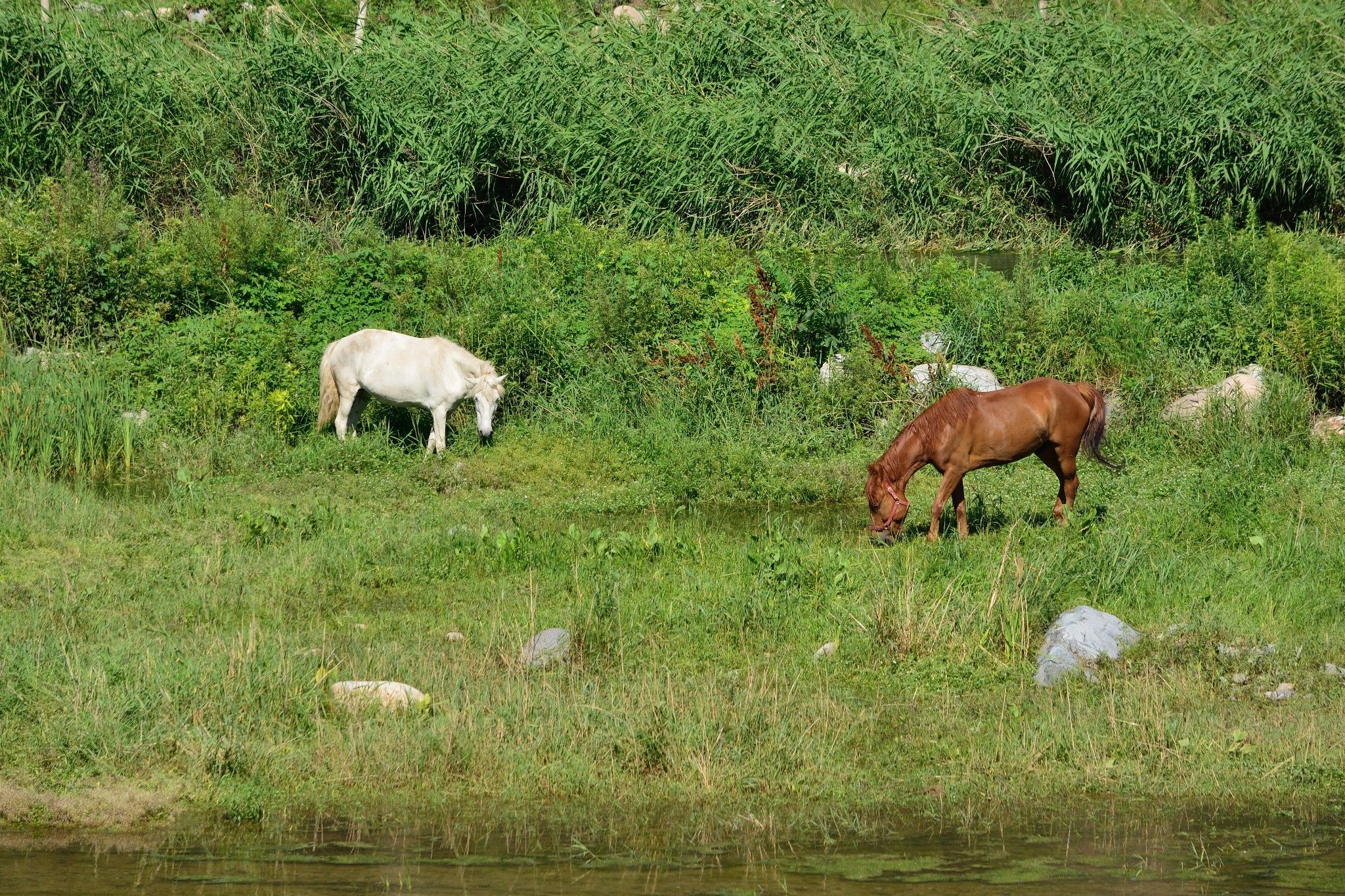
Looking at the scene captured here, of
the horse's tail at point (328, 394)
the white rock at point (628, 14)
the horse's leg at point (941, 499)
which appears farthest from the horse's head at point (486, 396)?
the white rock at point (628, 14)

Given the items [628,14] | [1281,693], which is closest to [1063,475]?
[1281,693]

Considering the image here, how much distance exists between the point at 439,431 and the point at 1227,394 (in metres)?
6.78

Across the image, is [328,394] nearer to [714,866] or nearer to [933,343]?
[933,343]

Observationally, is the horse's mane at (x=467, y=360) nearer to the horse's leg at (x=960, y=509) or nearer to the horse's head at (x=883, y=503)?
the horse's head at (x=883, y=503)

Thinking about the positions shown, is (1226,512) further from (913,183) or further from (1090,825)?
(913,183)

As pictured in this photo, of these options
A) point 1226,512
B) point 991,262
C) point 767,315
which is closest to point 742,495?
point 767,315

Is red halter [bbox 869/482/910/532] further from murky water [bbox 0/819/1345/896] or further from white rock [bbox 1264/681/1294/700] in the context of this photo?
murky water [bbox 0/819/1345/896]

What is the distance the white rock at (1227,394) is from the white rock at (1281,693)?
5.17 m

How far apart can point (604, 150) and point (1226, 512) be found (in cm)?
996

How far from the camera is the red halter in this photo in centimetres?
976

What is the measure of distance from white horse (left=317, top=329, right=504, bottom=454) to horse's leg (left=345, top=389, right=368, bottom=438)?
0.15m

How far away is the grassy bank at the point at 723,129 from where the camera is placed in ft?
55.8

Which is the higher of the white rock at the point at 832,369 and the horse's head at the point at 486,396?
the white rock at the point at 832,369

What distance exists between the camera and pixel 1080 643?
7.75 meters
